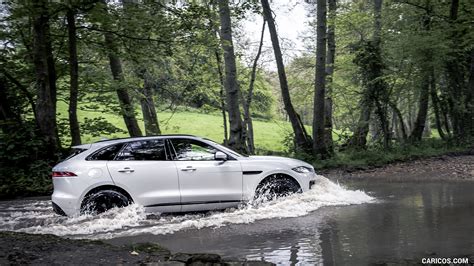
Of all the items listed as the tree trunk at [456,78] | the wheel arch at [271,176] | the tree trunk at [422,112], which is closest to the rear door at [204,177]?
the wheel arch at [271,176]

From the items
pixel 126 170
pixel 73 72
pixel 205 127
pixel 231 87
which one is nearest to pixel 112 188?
pixel 126 170

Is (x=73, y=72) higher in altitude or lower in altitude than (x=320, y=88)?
higher

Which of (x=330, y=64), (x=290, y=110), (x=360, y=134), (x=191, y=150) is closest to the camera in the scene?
(x=191, y=150)

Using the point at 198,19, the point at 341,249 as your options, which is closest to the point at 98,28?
the point at 198,19

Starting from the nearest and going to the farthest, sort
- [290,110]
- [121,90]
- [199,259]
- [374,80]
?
[199,259] → [374,80] → [121,90] → [290,110]

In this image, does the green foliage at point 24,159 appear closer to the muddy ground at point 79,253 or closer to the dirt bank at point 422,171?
the muddy ground at point 79,253

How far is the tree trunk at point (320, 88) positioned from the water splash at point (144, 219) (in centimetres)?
762

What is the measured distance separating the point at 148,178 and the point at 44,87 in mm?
7381

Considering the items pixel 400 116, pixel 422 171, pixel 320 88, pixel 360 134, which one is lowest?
pixel 422 171

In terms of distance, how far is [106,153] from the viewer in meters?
8.16

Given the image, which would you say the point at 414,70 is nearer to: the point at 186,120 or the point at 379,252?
the point at 379,252

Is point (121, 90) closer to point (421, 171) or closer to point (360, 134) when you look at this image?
point (360, 134)

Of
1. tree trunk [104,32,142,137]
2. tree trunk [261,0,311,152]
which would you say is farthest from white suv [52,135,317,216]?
tree trunk [261,0,311,152]

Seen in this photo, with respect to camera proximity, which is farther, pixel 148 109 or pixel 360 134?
pixel 148 109
